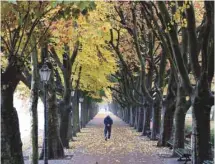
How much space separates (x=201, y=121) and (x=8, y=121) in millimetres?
5816

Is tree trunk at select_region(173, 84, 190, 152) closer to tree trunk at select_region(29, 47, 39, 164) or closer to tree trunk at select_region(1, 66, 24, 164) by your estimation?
tree trunk at select_region(29, 47, 39, 164)

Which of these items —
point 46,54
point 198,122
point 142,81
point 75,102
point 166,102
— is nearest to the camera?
point 198,122

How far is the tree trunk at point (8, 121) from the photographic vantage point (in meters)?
11.4

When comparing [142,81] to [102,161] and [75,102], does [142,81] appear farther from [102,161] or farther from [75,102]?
[75,102]

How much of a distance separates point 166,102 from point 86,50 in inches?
209

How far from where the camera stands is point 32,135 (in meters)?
15.6

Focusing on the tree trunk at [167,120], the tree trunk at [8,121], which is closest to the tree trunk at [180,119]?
the tree trunk at [167,120]

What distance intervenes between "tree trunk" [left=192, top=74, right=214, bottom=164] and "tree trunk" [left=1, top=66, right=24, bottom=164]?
5.45 metres

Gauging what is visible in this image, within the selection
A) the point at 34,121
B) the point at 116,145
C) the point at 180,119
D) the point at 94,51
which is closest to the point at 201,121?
the point at 34,121

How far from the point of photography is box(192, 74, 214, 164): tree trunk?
1362 centimetres

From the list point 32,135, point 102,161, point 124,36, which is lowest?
point 102,161

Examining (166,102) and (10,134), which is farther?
(166,102)

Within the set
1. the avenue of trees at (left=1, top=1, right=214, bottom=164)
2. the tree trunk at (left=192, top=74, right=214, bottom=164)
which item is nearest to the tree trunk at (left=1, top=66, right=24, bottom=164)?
the avenue of trees at (left=1, top=1, right=214, bottom=164)

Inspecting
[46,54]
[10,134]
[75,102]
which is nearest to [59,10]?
[10,134]
